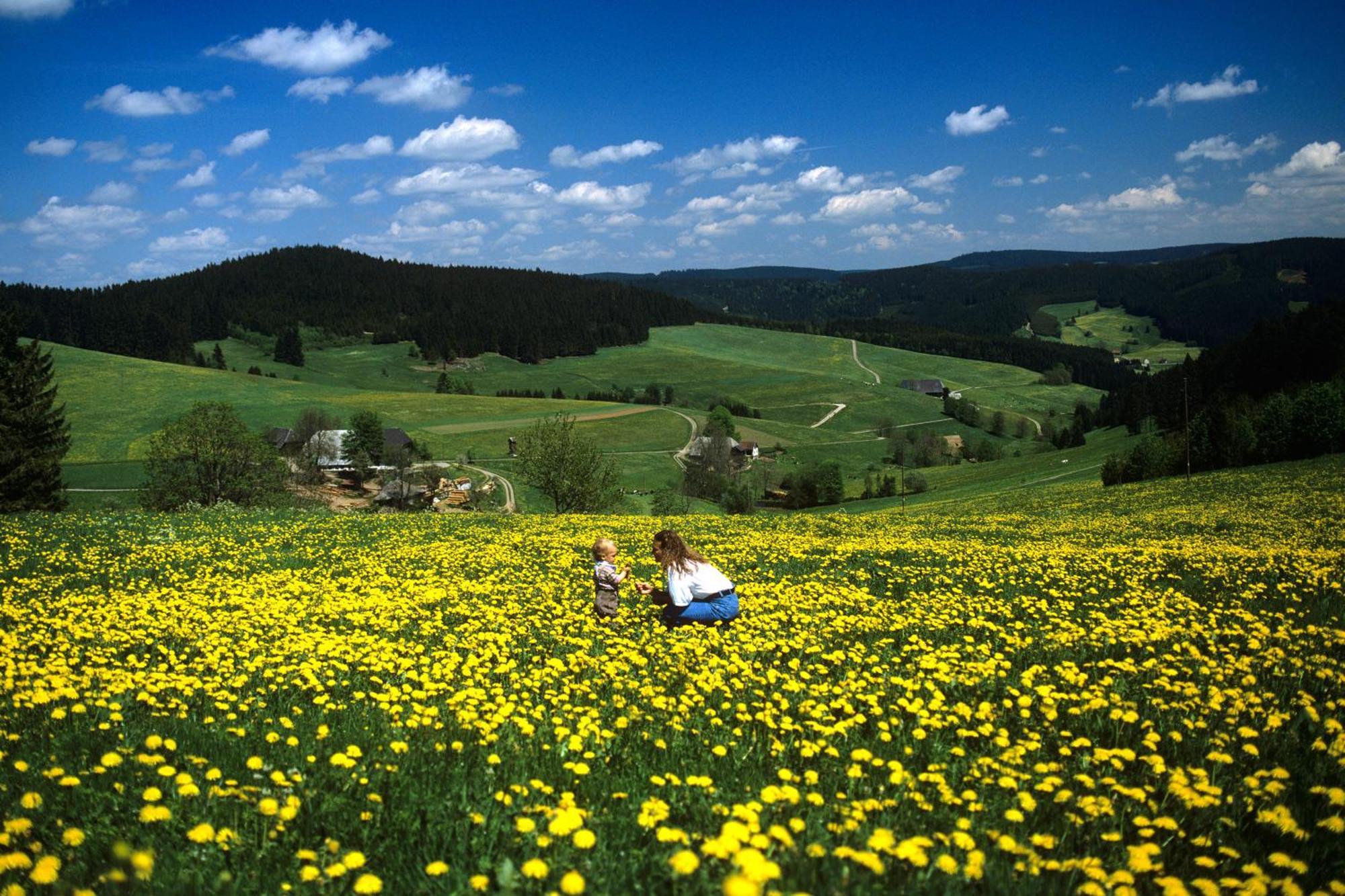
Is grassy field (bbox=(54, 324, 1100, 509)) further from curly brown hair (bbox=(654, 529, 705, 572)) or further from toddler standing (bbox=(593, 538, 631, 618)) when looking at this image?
curly brown hair (bbox=(654, 529, 705, 572))

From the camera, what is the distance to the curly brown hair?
35.1 ft

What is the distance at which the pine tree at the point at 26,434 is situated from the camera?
44.6 m

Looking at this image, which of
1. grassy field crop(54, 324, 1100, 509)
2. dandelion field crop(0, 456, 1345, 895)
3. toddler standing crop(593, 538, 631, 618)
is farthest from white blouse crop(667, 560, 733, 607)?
grassy field crop(54, 324, 1100, 509)

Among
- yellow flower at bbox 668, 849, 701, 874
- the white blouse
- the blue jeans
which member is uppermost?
yellow flower at bbox 668, 849, 701, 874

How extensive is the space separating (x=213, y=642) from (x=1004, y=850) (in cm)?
825

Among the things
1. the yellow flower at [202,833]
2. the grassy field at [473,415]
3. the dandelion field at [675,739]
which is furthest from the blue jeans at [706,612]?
the grassy field at [473,415]

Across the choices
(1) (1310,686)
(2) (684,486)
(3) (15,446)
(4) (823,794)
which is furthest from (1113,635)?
(2) (684,486)

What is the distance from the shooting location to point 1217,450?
67.1 metres

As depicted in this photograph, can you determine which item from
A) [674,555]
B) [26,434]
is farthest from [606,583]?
[26,434]

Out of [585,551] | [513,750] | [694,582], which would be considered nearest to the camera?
[513,750]

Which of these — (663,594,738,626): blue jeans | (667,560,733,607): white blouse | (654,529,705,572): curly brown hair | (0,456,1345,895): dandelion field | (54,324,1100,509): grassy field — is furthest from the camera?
(54,324,1100,509): grassy field

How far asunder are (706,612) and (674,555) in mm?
887

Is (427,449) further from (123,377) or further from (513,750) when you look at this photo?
(513,750)

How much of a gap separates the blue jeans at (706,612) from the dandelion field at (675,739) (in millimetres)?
361
